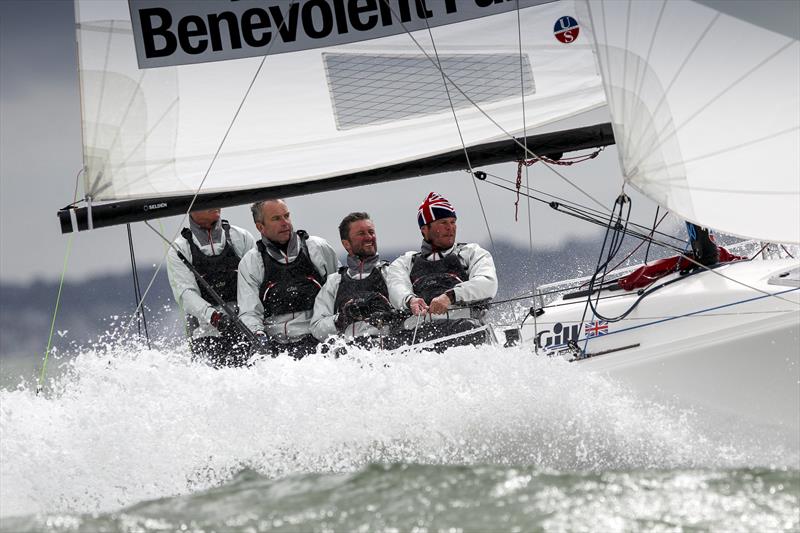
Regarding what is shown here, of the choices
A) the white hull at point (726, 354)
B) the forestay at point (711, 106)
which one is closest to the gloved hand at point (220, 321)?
the white hull at point (726, 354)

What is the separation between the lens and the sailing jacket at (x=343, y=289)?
4152 millimetres

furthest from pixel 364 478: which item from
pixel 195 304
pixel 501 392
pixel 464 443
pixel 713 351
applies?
pixel 195 304

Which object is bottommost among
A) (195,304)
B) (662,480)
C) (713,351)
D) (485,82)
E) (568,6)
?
(662,480)

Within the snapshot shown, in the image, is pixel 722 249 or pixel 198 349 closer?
pixel 722 249

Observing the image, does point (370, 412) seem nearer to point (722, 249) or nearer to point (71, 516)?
point (71, 516)

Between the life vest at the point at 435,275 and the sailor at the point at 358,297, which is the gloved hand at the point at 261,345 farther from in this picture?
the life vest at the point at 435,275

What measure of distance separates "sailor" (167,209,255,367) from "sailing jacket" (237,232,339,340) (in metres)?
0.20

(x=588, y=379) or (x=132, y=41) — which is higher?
(x=132, y=41)

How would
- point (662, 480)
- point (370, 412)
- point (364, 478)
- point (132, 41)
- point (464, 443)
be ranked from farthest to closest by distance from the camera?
point (132, 41), point (370, 412), point (464, 443), point (364, 478), point (662, 480)

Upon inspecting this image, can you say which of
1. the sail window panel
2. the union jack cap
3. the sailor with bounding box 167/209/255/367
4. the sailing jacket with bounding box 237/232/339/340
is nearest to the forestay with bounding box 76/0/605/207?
the sail window panel

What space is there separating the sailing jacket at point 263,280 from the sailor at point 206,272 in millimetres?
205

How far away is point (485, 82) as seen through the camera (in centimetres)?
438

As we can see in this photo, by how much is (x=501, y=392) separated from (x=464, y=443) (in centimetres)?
24

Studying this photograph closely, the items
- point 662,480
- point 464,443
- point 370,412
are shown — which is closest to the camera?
point 662,480
